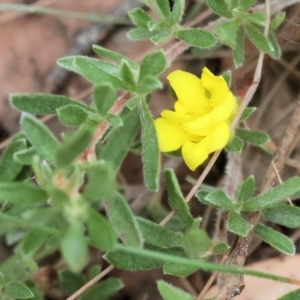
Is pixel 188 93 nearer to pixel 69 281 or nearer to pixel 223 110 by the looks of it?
pixel 223 110

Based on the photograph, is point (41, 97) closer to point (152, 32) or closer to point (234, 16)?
point (152, 32)

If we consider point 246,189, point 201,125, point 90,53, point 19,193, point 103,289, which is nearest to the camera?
point 19,193

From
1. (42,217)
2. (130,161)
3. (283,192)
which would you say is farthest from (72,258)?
(130,161)

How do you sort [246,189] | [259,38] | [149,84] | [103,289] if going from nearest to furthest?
[149,84], [246,189], [259,38], [103,289]

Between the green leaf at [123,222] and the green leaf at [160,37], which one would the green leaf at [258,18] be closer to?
the green leaf at [160,37]

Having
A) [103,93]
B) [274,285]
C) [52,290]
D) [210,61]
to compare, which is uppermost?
[103,93]

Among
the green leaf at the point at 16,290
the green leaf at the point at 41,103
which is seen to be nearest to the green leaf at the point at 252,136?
the green leaf at the point at 41,103

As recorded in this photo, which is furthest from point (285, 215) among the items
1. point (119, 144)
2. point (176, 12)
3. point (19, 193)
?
point (19, 193)
